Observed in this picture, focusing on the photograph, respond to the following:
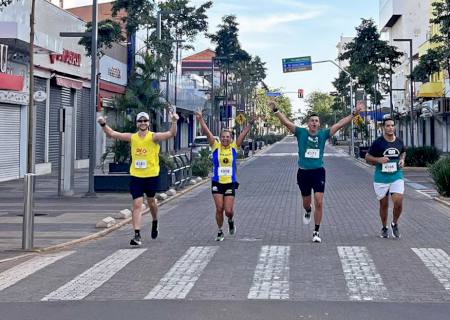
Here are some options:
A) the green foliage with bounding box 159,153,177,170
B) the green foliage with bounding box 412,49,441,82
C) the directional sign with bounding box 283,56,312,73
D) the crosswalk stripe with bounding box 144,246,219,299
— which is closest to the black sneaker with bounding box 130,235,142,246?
the crosswalk stripe with bounding box 144,246,219,299

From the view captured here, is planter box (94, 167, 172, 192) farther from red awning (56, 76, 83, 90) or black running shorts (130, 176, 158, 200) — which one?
red awning (56, 76, 83, 90)

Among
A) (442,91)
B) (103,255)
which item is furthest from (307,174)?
(442,91)

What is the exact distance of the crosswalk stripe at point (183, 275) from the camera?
7.72m

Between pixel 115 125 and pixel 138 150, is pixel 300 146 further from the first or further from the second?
pixel 115 125

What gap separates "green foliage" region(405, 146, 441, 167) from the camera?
33.4 m

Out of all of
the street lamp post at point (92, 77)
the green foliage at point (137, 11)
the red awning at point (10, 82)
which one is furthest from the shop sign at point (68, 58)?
the street lamp post at point (92, 77)

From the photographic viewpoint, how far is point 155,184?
1120 centimetres

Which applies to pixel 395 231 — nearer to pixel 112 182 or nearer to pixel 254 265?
pixel 254 265

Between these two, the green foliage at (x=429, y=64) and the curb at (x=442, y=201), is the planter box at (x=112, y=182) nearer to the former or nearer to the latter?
the curb at (x=442, y=201)

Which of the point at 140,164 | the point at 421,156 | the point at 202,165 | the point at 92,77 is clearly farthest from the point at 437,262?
the point at 421,156

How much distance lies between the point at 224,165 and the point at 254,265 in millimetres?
2456

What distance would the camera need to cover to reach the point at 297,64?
167 feet

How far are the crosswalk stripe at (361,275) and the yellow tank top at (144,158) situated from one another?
9.83 feet

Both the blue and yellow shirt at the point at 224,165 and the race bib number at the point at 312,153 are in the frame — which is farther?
the blue and yellow shirt at the point at 224,165
